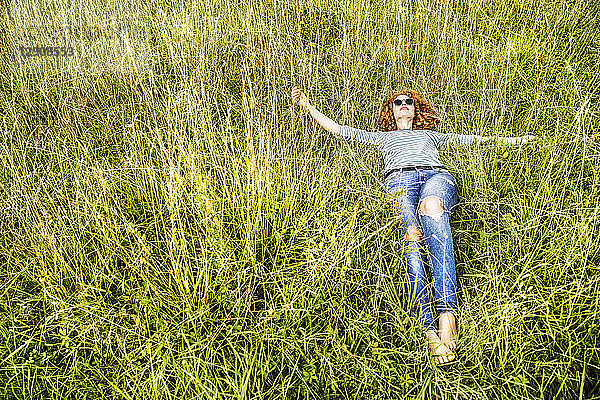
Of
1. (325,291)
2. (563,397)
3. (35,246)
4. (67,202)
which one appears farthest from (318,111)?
(563,397)

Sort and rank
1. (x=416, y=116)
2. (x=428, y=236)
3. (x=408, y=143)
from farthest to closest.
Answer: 1. (x=416, y=116)
2. (x=408, y=143)
3. (x=428, y=236)

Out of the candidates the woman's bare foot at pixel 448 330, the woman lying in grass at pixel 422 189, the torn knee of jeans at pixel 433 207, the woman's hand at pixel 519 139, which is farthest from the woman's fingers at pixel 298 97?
the woman's bare foot at pixel 448 330

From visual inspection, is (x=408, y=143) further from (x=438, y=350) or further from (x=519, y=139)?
(x=438, y=350)

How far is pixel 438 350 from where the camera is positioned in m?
1.65

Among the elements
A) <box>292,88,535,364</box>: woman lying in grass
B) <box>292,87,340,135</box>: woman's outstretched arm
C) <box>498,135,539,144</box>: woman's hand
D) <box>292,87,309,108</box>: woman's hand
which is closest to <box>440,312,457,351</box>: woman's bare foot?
<box>292,88,535,364</box>: woman lying in grass

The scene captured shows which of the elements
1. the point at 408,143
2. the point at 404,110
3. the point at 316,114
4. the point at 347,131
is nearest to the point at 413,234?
the point at 408,143

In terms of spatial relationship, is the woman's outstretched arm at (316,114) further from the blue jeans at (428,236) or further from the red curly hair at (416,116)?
the blue jeans at (428,236)

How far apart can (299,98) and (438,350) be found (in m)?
1.92

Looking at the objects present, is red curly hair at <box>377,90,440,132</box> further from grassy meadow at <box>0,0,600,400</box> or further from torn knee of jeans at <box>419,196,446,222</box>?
torn knee of jeans at <box>419,196,446,222</box>

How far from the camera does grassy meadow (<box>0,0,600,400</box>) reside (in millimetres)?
1572

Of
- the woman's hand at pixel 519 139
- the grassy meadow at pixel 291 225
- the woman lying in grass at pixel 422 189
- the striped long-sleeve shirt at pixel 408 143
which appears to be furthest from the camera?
the striped long-sleeve shirt at pixel 408 143

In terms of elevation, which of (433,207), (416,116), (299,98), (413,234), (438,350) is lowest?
(438,350)

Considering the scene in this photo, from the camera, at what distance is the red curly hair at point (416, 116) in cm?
277

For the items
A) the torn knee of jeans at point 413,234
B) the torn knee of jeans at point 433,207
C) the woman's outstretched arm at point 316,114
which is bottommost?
the torn knee of jeans at point 413,234
